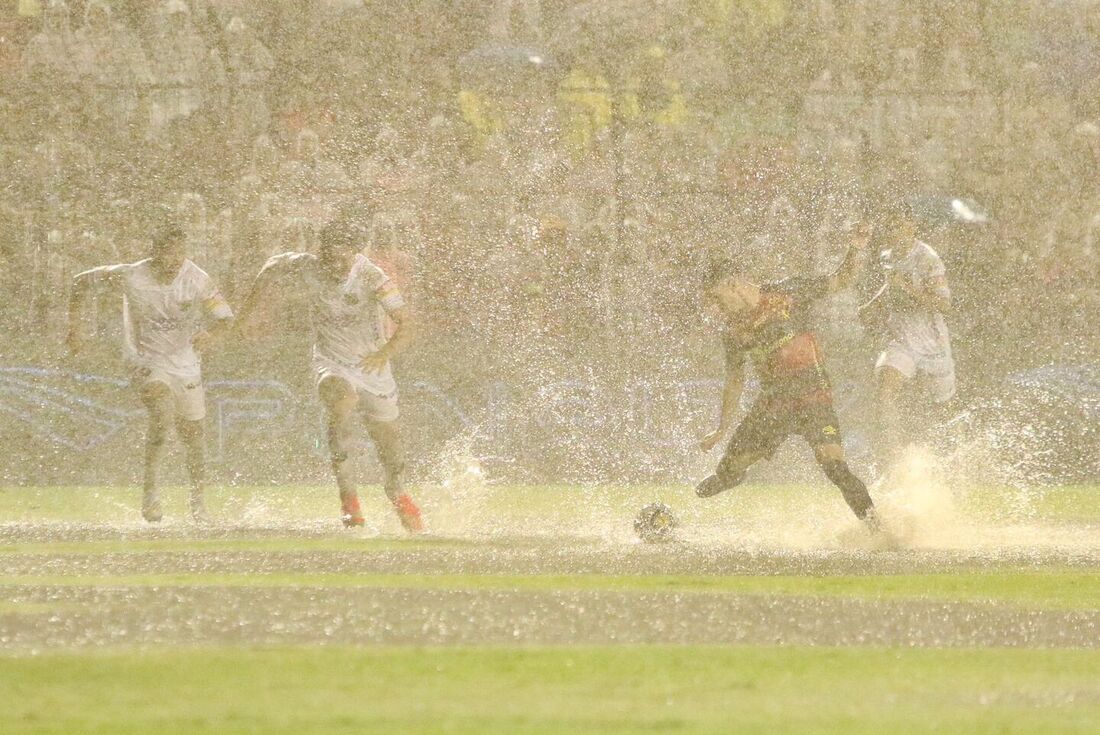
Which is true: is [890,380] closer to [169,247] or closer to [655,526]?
[655,526]

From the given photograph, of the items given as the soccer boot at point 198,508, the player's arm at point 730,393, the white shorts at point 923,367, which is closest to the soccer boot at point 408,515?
the soccer boot at point 198,508

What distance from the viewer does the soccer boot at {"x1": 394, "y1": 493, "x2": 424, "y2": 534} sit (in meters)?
10.4

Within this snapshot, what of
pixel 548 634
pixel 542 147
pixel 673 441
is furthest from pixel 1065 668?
pixel 542 147

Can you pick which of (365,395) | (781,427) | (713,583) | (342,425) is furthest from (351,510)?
(713,583)

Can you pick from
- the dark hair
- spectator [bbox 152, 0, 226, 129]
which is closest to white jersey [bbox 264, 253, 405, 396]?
the dark hair

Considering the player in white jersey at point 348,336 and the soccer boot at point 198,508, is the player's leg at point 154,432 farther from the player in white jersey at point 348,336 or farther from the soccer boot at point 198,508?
the player in white jersey at point 348,336

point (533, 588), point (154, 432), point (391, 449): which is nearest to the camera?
point (533, 588)

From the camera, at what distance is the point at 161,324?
1118cm

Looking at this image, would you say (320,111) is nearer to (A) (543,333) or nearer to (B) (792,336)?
(A) (543,333)

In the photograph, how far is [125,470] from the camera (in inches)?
608

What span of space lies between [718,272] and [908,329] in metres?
2.83

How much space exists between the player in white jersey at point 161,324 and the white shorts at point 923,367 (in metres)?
3.65

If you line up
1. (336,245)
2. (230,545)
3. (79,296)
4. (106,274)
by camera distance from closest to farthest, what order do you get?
(230,545)
(336,245)
(79,296)
(106,274)

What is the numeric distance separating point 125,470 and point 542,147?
9784 mm
